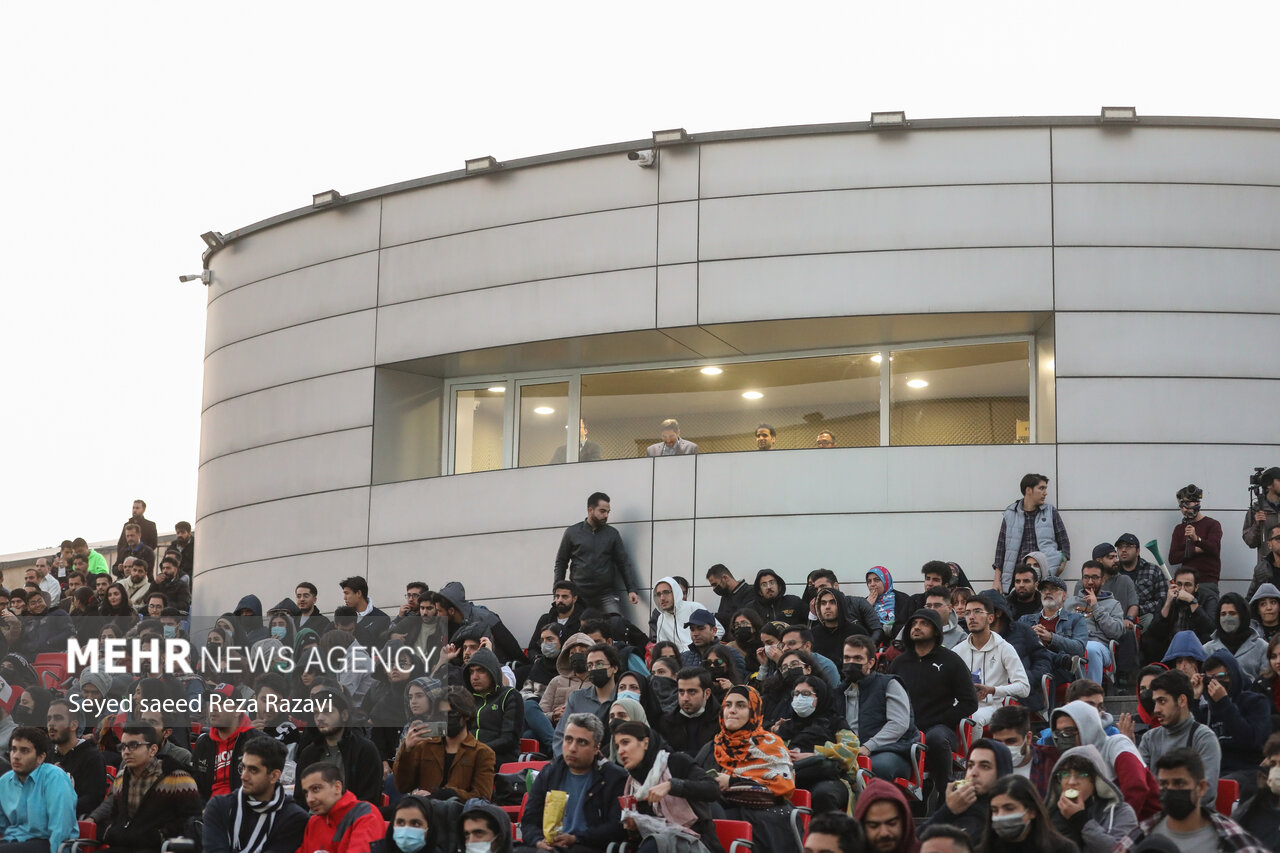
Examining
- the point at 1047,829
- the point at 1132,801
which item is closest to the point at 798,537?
Result: the point at 1132,801

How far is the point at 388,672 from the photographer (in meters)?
14.8

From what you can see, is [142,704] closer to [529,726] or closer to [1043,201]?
[529,726]

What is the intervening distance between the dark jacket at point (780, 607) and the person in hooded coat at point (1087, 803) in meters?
6.08

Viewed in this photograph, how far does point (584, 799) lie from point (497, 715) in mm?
2768

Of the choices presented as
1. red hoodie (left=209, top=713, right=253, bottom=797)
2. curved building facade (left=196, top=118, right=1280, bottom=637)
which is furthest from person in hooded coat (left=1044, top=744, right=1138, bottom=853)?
curved building facade (left=196, top=118, right=1280, bottom=637)

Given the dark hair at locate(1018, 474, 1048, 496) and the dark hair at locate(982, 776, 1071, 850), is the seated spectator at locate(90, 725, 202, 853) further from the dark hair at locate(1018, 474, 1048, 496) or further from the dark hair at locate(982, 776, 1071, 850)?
the dark hair at locate(1018, 474, 1048, 496)

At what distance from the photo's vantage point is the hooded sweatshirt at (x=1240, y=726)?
34.8 feet

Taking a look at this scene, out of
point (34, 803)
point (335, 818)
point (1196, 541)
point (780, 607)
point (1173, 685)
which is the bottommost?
point (34, 803)

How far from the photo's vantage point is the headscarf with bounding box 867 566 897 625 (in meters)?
14.8

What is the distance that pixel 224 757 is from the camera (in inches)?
469

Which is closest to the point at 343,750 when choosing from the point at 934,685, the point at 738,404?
the point at 934,685

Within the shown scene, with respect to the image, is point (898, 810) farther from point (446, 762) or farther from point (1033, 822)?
point (446, 762)

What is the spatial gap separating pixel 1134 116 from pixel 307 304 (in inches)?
410

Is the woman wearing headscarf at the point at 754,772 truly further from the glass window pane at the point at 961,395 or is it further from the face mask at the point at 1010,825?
the glass window pane at the point at 961,395
